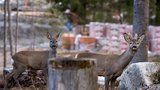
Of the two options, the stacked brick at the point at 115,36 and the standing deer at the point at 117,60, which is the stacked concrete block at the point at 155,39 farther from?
the standing deer at the point at 117,60

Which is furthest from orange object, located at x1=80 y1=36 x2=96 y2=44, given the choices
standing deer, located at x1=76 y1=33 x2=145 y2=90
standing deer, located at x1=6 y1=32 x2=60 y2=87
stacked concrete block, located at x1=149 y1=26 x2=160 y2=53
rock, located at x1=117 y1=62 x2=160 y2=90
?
rock, located at x1=117 y1=62 x2=160 y2=90

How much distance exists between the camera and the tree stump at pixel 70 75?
3.71 m

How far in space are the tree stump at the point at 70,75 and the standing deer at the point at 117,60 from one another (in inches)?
242

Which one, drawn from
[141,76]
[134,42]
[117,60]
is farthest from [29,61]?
[141,76]

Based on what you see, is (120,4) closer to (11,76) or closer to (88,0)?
(88,0)

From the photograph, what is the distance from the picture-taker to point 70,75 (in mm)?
3707

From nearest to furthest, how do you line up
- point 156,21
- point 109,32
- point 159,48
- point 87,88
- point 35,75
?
1. point 87,88
2. point 35,75
3. point 159,48
4. point 109,32
5. point 156,21

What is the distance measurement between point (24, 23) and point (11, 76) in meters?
18.2

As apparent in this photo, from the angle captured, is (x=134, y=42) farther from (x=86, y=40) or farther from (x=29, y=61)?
(x=86, y=40)

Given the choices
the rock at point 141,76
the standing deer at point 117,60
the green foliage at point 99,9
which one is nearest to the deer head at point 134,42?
the standing deer at point 117,60

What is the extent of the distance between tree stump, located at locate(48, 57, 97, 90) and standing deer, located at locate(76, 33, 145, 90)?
6.15 metres

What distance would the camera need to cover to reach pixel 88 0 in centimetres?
2791

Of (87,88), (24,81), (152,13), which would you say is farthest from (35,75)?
(152,13)

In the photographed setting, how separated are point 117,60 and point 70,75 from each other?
683 cm
